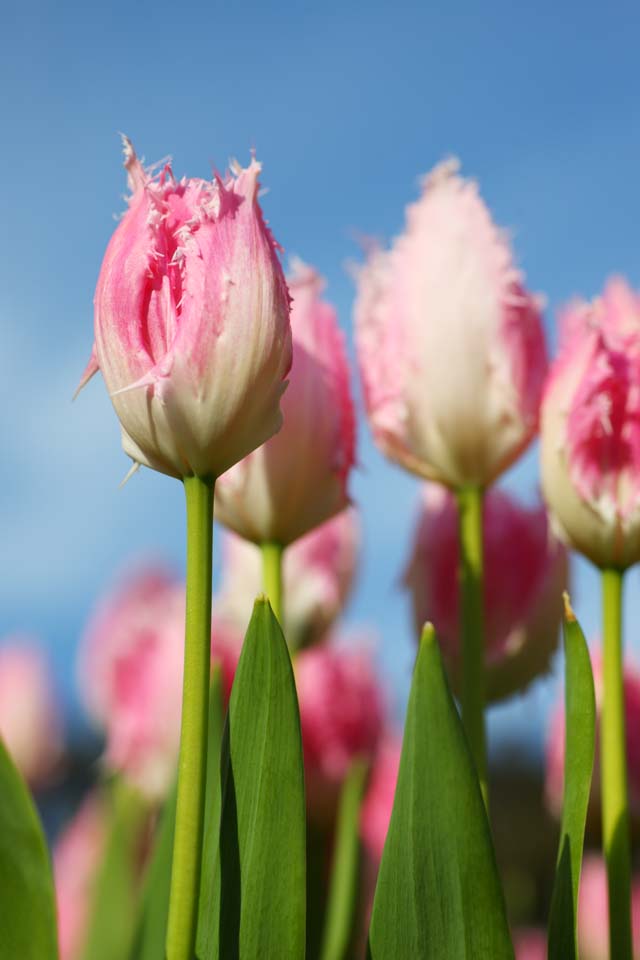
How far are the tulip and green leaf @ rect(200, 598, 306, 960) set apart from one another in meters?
0.23

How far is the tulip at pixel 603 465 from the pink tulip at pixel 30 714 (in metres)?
1.43

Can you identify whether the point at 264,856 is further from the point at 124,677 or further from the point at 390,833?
the point at 124,677

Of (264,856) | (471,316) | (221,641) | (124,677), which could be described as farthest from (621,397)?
(124,677)

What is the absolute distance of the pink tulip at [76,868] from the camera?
4.10ft

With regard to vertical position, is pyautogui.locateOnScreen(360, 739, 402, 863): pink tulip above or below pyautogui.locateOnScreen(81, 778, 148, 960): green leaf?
above

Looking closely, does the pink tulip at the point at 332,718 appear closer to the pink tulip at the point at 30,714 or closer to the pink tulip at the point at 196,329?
the pink tulip at the point at 196,329

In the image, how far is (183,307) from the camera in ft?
1.50

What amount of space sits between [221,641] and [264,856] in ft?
1.97

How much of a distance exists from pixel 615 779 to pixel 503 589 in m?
0.27

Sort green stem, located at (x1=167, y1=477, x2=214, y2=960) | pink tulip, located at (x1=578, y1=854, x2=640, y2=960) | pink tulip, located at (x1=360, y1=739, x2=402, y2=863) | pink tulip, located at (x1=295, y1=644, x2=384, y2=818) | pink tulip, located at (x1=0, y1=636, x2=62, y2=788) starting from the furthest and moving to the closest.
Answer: pink tulip, located at (x1=0, y1=636, x2=62, y2=788) → pink tulip, located at (x1=578, y1=854, x2=640, y2=960) → pink tulip, located at (x1=360, y1=739, x2=402, y2=863) → pink tulip, located at (x1=295, y1=644, x2=384, y2=818) → green stem, located at (x1=167, y1=477, x2=214, y2=960)

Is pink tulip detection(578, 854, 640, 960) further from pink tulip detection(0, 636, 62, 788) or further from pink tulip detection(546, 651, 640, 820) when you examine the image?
pink tulip detection(0, 636, 62, 788)

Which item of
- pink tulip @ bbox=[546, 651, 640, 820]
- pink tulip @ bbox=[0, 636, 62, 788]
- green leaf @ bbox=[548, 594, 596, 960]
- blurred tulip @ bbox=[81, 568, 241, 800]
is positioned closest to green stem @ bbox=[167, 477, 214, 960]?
green leaf @ bbox=[548, 594, 596, 960]

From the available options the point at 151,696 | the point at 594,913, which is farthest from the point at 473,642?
the point at 594,913

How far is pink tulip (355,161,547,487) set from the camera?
2.45ft
